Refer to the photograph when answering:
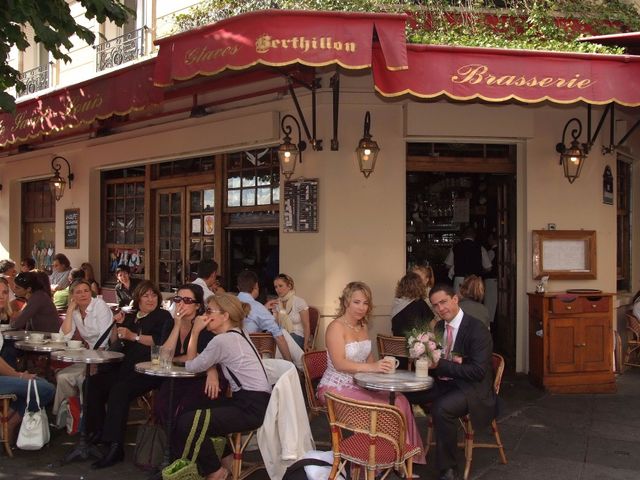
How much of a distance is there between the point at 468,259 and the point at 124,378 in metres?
5.79

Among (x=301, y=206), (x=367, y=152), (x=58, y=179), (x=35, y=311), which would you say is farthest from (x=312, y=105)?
(x=58, y=179)

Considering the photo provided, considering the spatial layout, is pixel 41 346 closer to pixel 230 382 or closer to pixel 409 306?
pixel 230 382

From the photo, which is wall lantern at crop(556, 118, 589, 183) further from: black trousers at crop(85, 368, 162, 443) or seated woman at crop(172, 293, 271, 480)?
black trousers at crop(85, 368, 162, 443)

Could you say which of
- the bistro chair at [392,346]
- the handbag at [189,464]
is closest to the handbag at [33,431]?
the handbag at [189,464]

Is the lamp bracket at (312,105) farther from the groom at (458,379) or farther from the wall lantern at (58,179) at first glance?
the wall lantern at (58,179)

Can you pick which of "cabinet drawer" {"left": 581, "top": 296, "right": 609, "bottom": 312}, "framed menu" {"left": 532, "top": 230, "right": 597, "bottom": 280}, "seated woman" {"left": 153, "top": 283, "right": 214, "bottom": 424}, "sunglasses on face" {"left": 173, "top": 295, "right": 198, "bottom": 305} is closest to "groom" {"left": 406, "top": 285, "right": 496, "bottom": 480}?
"seated woman" {"left": 153, "top": 283, "right": 214, "bottom": 424}

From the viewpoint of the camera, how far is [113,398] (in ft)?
17.9

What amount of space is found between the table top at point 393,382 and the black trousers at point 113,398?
195cm

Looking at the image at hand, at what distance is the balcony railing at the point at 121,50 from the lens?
10.8 meters

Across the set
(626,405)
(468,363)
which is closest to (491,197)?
(626,405)

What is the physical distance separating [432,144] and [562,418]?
371cm

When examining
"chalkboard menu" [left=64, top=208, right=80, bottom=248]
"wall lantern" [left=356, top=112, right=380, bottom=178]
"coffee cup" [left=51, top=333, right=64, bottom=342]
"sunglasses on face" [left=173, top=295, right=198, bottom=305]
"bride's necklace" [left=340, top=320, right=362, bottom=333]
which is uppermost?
"wall lantern" [left=356, top=112, right=380, bottom=178]

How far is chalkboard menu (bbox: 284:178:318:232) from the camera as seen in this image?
810cm

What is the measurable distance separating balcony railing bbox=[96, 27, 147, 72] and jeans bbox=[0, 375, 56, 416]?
657 cm
